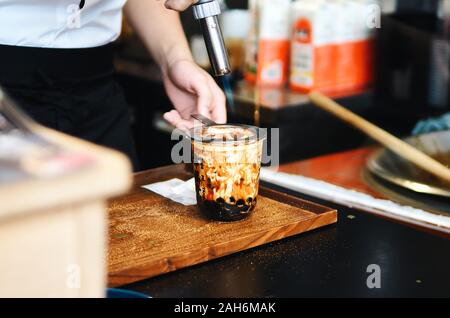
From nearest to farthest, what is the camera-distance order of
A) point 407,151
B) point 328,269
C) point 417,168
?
point 328,269
point 407,151
point 417,168

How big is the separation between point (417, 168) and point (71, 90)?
0.85 meters

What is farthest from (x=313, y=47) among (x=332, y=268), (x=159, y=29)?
(x=332, y=268)

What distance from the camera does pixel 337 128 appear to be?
2645 millimetres

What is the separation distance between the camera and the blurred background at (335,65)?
8.26 feet

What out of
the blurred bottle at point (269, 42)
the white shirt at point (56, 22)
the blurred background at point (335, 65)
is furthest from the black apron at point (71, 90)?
the blurred bottle at point (269, 42)

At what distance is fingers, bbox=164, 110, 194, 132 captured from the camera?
148 centimetres

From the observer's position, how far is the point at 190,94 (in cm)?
167

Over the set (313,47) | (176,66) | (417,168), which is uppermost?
(176,66)

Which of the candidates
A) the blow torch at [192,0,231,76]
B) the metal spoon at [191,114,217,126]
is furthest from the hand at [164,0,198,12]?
the metal spoon at [191,114,217,126]

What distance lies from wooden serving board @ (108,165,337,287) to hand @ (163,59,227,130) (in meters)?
0.18

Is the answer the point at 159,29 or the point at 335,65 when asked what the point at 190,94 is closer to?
the point at 159,29

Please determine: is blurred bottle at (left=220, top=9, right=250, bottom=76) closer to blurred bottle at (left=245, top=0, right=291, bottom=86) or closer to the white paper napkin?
blurred bottle at (left=245, top=0, right=291, bottom=86)
